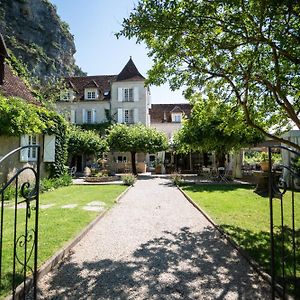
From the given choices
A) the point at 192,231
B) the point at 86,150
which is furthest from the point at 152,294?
the point at 86,150

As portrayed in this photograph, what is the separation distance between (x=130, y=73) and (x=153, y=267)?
3643 centimetres

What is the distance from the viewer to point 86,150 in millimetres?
29812

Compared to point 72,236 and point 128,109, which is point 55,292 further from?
point 128,109

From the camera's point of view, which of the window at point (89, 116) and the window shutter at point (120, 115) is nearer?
the window shutter at point (120, 115)

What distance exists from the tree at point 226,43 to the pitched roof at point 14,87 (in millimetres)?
10066

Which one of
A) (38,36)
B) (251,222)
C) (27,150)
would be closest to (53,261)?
(251,222)

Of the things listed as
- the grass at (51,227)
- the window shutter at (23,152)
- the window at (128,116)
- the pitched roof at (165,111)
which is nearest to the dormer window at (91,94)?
the window at (128,116)

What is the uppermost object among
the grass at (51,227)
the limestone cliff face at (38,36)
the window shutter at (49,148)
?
the limestone cliff face at (38,36)

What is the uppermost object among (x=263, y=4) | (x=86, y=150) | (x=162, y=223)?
(x=263, y=4)

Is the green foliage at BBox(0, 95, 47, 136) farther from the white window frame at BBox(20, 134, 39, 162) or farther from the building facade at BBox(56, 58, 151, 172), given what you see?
the building facade at BBox(56, 58, 151, 172)

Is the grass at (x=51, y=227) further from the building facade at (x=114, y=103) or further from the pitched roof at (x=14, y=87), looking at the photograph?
the building facade at (x=114, y=103)

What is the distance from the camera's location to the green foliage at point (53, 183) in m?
15.7

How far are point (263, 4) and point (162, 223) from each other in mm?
5978

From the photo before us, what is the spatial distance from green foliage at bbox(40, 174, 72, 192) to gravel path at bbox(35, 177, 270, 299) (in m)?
8.57
